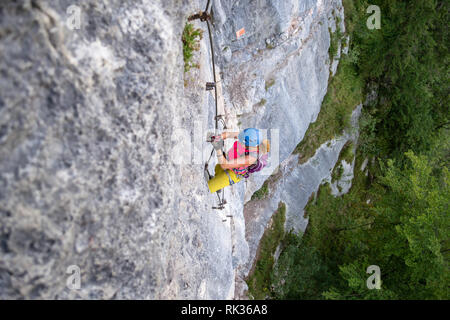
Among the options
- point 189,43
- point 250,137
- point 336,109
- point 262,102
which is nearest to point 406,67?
point 336,109

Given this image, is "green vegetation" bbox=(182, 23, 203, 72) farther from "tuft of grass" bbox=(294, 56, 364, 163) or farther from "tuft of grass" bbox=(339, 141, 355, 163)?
"tuft of grass" bbox=(339, 141, 355, 163)

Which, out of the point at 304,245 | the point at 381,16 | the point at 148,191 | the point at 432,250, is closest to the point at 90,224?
the point at 148,191

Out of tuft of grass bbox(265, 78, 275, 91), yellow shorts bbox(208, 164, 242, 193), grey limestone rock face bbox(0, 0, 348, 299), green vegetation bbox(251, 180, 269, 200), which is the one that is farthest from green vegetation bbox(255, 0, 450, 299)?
grey limestone rock face bbox(0, 0, 348, 299)

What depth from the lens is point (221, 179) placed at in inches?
204

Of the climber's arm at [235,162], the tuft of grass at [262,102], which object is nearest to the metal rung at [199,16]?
the climber's arm at [235,162]

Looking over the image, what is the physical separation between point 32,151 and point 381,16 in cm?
1315

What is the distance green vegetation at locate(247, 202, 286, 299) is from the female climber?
514 centimetres

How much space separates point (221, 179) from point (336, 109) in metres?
8.60

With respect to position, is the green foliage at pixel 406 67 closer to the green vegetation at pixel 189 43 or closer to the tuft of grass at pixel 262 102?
the tuft of grass at pixel 262 102

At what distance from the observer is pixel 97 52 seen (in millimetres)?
2752

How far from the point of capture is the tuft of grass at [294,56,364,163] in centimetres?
1106

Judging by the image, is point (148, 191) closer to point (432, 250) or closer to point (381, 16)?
point (432, 250)

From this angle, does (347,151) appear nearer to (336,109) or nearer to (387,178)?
(336,109)

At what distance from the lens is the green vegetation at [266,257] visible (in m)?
9.16
